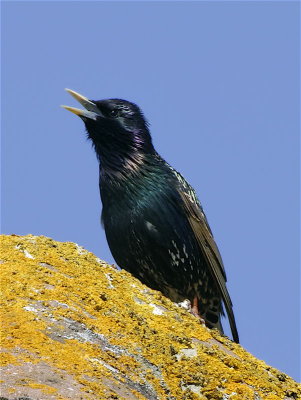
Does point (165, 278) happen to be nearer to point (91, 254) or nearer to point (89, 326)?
point (91, 254)

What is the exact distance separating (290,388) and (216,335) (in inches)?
19.8

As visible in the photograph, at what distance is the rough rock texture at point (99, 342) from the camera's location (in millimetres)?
3086

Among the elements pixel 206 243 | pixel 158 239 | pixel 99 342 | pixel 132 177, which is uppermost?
pixel 132 177

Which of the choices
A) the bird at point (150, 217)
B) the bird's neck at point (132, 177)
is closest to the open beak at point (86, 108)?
the bird at point (150, 217)

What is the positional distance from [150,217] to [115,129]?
999mm

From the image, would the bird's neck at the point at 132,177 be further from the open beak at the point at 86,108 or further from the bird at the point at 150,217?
the open beak at the point at 86,108

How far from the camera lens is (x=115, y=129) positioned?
271 inches

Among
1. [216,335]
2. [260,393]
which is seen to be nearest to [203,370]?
[260,393]

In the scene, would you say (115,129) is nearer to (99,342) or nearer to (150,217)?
(150,217)

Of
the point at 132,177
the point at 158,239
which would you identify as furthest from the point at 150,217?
the point at 132,177

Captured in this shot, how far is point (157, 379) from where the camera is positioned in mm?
3516

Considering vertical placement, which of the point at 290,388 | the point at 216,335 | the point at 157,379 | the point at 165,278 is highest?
the point at 165,278

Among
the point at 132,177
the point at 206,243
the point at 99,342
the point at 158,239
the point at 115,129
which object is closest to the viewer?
the point at 99,342

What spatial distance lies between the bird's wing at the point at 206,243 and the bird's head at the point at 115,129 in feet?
1.70
